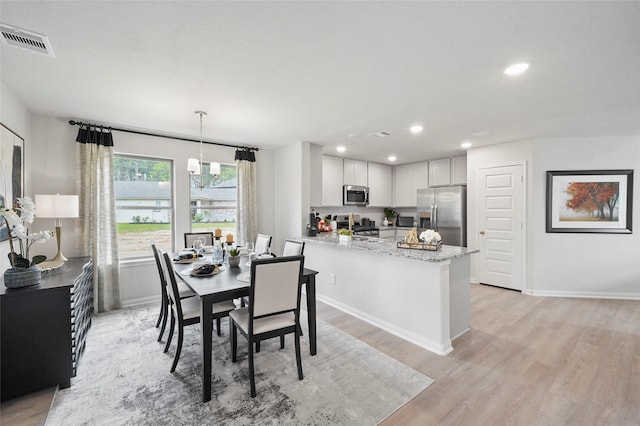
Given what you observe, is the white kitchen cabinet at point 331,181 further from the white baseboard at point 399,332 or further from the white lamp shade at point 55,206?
the white lamp shade at point 55,206

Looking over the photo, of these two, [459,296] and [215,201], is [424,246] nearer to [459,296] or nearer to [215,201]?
[459,296]

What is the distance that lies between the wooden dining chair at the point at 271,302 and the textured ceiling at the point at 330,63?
60.0 inches

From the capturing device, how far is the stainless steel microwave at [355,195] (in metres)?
5.94

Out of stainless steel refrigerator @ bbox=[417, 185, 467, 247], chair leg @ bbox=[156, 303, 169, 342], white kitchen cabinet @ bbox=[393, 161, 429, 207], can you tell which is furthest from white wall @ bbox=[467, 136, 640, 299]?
chair leg @ bbox=[156, 303, 169, 342]

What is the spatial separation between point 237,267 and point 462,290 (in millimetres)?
2432

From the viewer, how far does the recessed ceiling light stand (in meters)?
2.08

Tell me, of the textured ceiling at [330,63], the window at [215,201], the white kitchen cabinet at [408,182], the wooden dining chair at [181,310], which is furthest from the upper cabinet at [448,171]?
the wooden dining chair at [181,310]

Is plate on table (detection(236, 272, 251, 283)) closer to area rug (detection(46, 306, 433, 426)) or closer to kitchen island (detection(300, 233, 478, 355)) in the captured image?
area rug (detection(46, 306, 433, 426))

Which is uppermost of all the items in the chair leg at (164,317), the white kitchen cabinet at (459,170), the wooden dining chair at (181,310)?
the white kitchen cabinet at (459,170)

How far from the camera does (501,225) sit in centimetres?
462

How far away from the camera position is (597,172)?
4188 mm

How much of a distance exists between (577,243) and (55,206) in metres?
6.94

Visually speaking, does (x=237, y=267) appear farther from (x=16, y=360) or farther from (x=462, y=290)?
(x=462, y=290)

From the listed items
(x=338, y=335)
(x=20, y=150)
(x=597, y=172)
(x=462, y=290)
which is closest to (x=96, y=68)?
(x=20, y=150)
